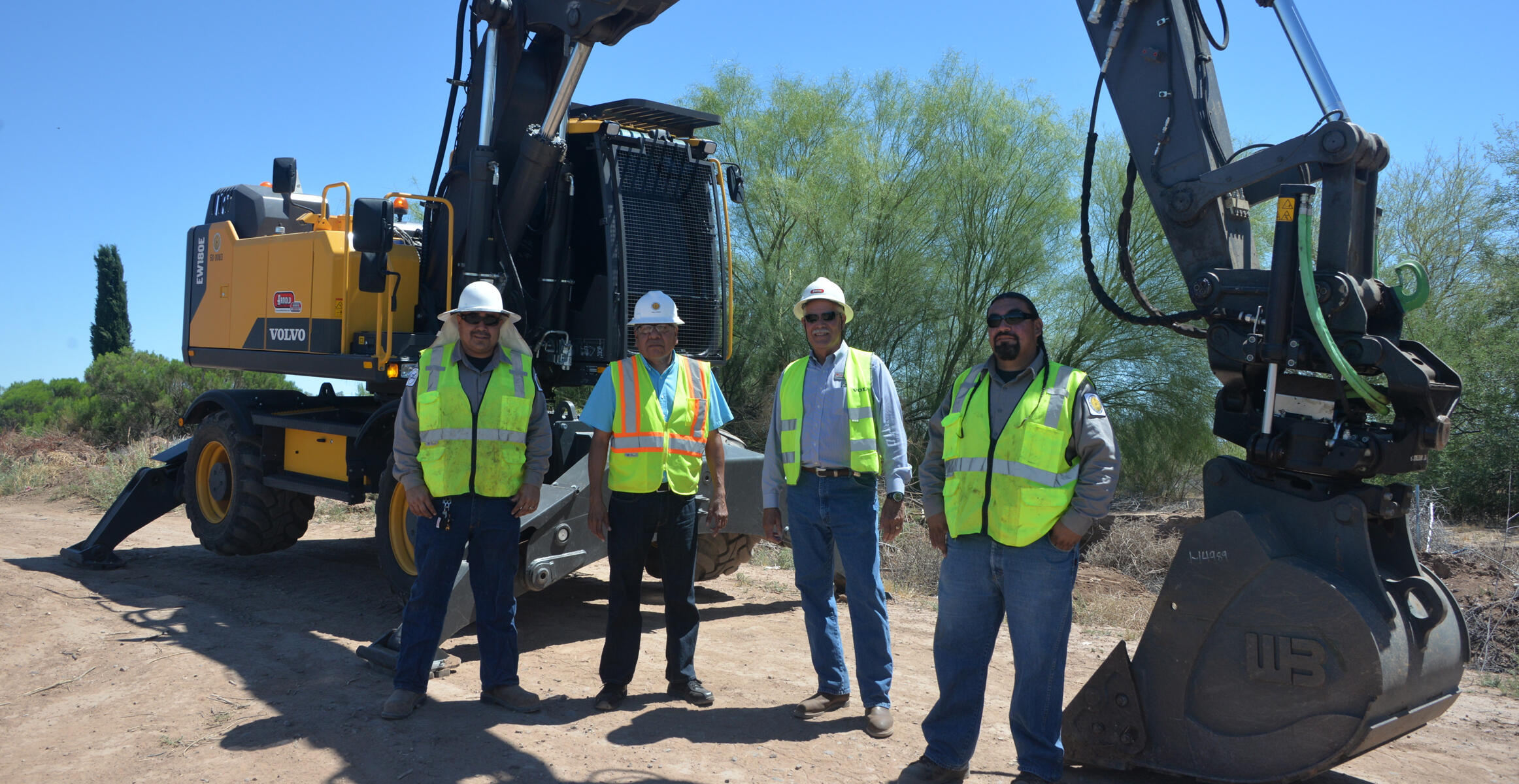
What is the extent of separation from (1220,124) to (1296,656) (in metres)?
2.10

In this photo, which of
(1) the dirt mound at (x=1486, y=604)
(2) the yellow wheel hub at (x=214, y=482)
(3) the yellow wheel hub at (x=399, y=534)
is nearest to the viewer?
(3) the yellow wheel hub at (x=399, y=534)

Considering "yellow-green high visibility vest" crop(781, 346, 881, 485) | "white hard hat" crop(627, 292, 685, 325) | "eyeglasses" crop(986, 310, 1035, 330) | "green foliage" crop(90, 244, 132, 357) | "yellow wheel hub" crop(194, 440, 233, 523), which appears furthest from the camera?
"green foliage" crop(90, 244, 132, 357)

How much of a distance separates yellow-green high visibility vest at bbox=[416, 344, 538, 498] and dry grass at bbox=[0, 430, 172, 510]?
9817 millimetres

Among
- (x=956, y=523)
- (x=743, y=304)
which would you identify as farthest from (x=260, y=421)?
(x=743, y=304)

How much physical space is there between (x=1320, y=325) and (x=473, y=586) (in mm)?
3826

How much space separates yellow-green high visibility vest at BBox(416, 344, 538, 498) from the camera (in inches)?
194

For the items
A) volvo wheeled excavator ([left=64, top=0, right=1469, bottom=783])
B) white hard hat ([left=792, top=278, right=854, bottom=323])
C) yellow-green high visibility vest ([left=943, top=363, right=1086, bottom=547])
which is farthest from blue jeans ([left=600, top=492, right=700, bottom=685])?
yellow-green high visibility vest ([left=943, top=363, right=1086, bottom=547])

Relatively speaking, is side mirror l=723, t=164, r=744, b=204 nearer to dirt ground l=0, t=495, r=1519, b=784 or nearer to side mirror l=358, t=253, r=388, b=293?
side mirror l=358, t=253, r=388, b=293

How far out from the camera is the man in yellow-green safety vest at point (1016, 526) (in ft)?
12.8

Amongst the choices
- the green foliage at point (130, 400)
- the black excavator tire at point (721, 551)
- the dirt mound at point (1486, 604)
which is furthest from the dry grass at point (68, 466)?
the dirt mound at point (1486, 604)

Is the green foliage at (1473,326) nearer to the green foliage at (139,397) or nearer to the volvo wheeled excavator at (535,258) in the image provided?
the volvo wheeled excavator at (535,258)

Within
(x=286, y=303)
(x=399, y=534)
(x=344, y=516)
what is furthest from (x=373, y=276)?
(x=344, y=516)

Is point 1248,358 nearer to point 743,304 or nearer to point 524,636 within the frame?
point 524,636

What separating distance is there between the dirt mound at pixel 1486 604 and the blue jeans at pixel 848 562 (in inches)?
162
